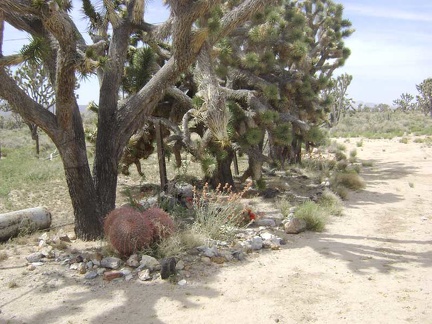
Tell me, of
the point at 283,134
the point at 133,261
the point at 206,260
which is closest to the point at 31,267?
the point at 133,261

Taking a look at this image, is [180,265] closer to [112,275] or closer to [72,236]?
[112,275]

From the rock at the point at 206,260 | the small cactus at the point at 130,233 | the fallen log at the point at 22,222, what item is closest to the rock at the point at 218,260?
the rock at the point at 206,260

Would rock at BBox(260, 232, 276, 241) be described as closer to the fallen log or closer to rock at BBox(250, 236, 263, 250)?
rock at BBox(250, 236, 263, 250)

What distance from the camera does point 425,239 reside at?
20.7 feet

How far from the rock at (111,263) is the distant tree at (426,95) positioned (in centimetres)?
4455

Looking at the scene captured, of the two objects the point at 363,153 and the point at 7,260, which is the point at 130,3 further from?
the point at 363,153

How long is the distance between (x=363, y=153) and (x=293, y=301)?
1792 centimetres

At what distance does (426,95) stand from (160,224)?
45.9 m

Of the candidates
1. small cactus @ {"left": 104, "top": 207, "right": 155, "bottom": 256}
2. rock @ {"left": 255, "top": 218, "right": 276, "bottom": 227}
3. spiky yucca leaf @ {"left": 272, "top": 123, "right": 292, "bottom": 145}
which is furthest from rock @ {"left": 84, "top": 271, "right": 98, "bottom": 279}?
spiky yucca leaf @ {"left": 272, "top": 123, "right": 292, "bottom": 145}

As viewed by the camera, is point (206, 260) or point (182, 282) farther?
point (206, 260)

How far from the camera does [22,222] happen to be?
643 cm

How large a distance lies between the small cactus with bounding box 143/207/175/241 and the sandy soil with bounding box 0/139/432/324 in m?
0.65

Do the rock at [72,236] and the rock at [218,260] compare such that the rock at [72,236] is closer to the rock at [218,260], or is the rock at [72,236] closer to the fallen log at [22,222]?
the fallen log at [22,222]

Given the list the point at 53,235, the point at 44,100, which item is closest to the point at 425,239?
the point at 53,235
